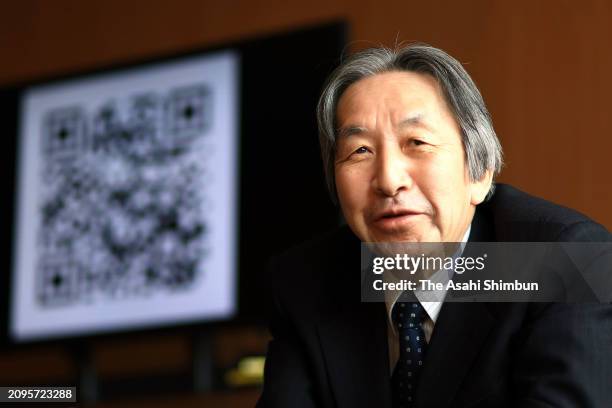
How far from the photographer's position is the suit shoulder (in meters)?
1.51

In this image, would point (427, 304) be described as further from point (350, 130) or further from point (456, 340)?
point (350, 130)

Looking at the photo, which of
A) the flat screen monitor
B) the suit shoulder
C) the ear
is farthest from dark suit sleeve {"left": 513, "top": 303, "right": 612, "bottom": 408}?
the flat screen monitor

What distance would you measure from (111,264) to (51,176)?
40 cm

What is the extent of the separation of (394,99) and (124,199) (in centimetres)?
199

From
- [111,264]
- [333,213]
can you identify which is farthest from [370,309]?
[111,264]

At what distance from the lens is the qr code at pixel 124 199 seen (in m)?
3.31

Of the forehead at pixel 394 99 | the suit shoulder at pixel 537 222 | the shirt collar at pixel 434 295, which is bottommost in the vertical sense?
the shirt collar at pixel 434 295

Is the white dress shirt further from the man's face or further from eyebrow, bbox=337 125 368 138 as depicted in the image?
eyebrow, bbox=337 125 368 138

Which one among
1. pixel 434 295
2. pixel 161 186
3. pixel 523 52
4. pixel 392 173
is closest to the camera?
pixel 392 173

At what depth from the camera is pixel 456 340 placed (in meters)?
1.53

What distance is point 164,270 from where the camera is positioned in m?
3.30

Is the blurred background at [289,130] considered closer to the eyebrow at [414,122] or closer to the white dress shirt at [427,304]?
the white dress shirt at [427,304]

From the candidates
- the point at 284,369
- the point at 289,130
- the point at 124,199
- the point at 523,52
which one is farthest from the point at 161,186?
the point at 284,369

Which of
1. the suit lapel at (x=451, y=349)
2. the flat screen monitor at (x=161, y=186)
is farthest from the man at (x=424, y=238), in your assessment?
the flat screen monitor at (x=161, y=186)
